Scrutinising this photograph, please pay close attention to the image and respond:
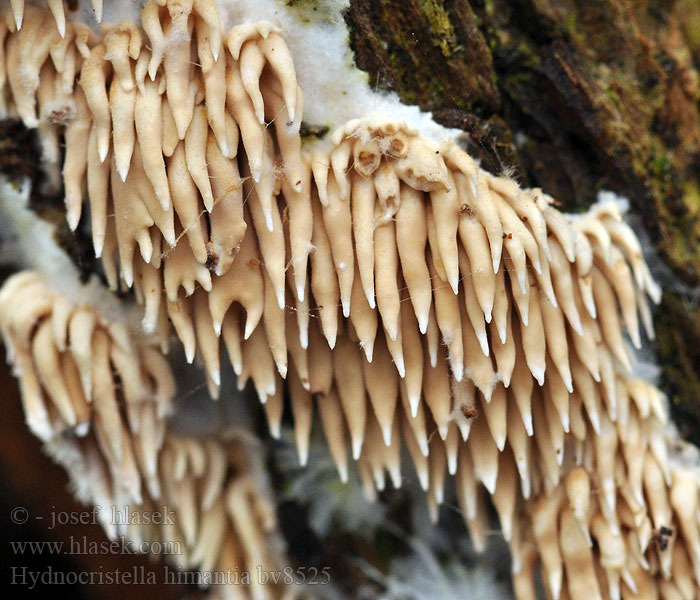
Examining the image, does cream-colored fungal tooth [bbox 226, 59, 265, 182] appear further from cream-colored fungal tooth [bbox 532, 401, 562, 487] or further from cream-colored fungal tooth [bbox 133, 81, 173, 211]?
cream-colored fungal tooth [bbox 532, 401, 562, 487]

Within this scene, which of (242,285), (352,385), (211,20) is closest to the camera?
(211,20)

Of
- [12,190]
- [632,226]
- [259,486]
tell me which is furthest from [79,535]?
[632,226]

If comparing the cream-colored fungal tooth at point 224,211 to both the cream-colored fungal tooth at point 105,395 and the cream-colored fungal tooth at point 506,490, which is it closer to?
the cream-colored fungal tooth at point 105,395

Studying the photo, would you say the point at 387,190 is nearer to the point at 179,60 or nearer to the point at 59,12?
the point at 179,60

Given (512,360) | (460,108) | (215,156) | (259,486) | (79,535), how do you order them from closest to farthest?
1. (215,156)
2. (512,360)
3. (460,108)
4. (259,486)
5. (79,535)

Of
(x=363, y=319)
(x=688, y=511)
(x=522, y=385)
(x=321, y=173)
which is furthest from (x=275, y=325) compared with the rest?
(x=688, y=511)

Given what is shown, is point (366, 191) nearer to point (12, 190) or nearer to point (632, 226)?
point (632, 226)
